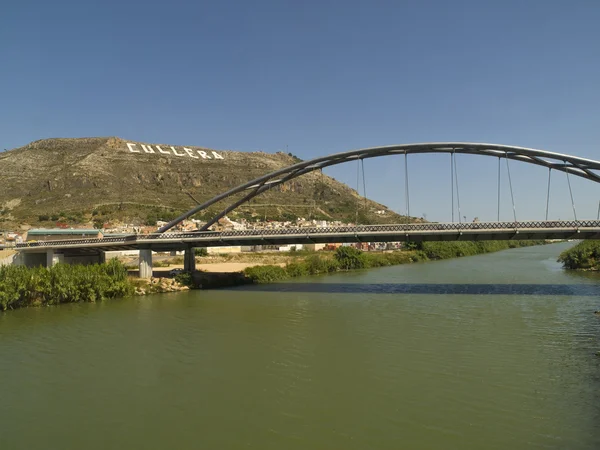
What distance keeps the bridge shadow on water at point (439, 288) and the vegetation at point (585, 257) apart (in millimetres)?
14447

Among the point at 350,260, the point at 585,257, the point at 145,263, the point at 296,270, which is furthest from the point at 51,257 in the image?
the point at 585,257

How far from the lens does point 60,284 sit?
2512cm

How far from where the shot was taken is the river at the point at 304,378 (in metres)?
8.91

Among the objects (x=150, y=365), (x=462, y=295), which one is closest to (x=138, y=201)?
(x=462, y=295)

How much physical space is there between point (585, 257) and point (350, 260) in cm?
2329

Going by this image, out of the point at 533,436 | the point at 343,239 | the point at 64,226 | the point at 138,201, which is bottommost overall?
the point at 533,436

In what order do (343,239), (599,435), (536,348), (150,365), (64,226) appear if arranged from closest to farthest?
(599,435) < (150,365) < (536,348) < (343,239) < (64,226)

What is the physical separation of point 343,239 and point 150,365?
1887 cm

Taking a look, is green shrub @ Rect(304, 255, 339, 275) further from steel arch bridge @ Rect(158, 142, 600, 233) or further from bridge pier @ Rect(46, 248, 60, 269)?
bridge pier @ Rect(46, 248, 60, 269)

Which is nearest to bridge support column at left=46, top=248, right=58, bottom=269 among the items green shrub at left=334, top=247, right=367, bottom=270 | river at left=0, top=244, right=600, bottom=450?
river at left=0, top=244, right=600, bottom=450

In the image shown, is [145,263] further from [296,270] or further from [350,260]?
[350,260]

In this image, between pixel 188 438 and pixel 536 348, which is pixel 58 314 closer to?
pixel 188 438

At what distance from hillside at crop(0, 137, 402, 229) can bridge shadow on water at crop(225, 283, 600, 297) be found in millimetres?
26543

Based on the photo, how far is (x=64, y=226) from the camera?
5953cm
